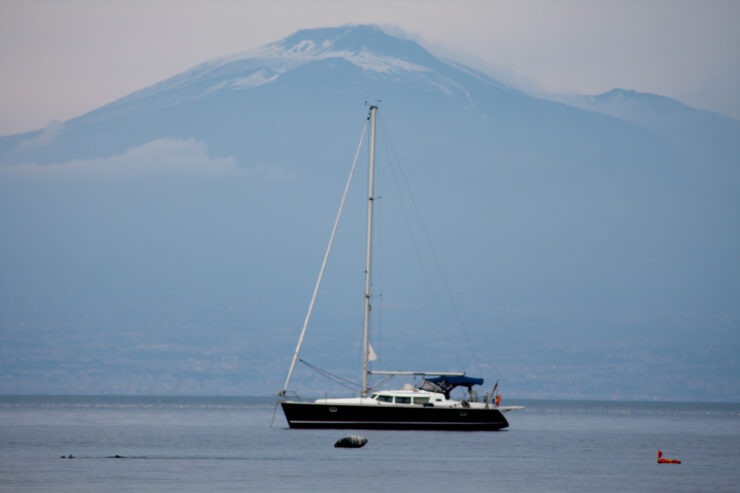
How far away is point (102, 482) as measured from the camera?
47.5 metres

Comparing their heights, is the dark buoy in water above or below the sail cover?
below

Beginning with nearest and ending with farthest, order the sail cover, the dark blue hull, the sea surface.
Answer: the sea surface, the dark blue hull, the sail cover

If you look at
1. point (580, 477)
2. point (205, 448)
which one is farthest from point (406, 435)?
point (580, 477)

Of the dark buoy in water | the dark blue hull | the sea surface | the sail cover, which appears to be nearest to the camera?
the sea surface

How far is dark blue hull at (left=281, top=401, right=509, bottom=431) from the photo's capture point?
223ft

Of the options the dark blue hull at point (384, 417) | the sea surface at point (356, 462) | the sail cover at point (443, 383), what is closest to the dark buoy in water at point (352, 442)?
the sea surface at point (356, 462)

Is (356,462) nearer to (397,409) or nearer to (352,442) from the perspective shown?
(352,442)

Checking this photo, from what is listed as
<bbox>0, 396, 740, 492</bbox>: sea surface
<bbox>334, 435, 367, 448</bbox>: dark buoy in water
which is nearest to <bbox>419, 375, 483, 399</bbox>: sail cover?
<bbox>0, 396, 740, 492</bbox>: sea surface

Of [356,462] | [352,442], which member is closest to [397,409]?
[352,442]

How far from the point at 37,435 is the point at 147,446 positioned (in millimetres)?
14899

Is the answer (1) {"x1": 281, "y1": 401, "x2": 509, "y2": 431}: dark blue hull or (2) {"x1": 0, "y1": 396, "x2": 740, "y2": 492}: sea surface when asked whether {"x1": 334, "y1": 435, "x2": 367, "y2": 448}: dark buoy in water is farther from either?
(1) {"x1": 281, "y1": 401, "x2": 509, "y2": 431}: dark blue hull

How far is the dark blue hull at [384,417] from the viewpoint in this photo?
68.1 m

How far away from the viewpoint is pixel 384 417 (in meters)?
68.2

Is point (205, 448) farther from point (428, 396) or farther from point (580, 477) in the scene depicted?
point (580, 477)
